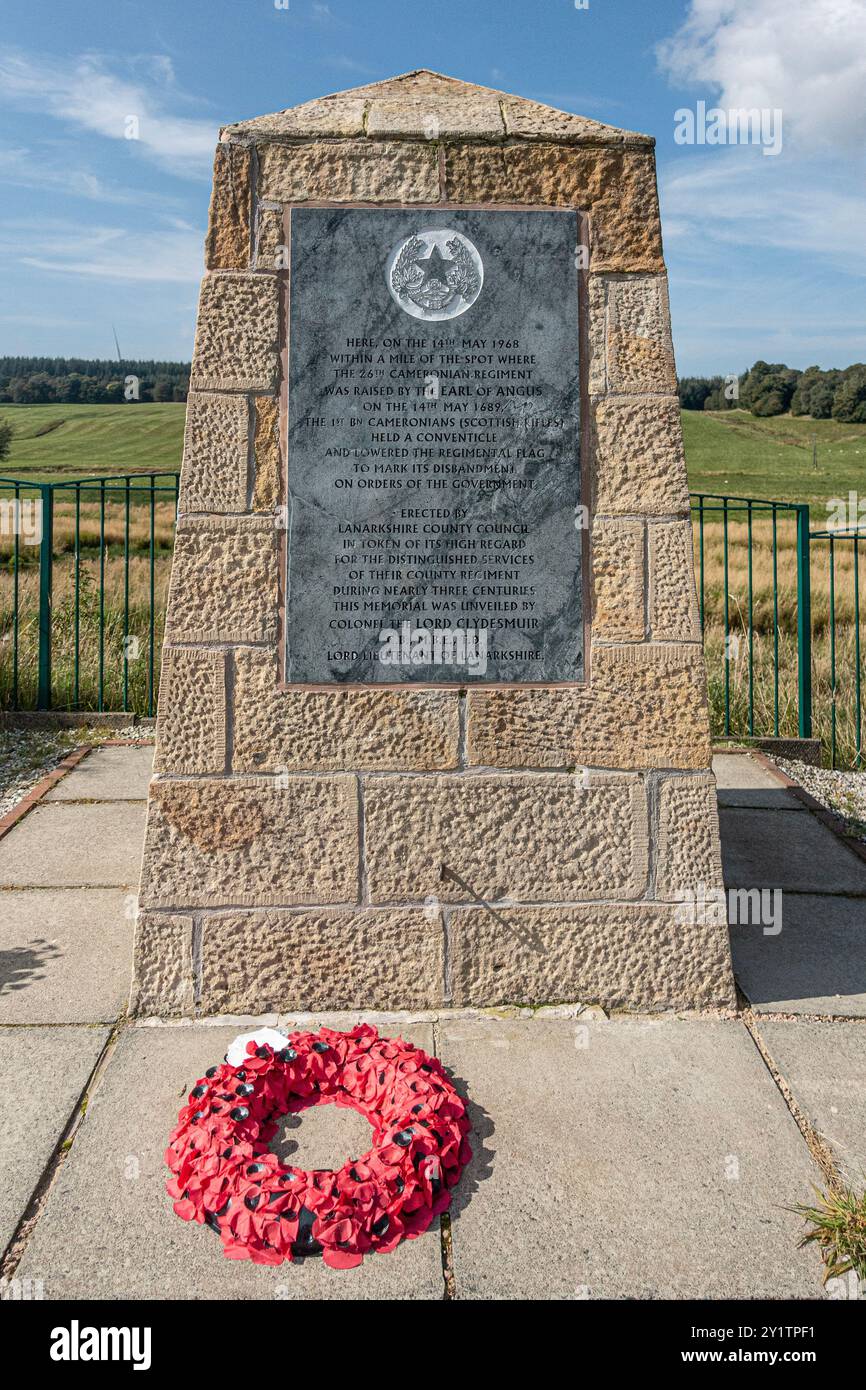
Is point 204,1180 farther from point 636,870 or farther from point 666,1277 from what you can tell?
point 636,870

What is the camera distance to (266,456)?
2.80 meters

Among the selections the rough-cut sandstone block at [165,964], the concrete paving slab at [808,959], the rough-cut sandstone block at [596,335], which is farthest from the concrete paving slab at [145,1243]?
the rough-cut sandstone block at [596,335]

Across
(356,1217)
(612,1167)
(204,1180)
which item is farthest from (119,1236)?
(612,1167)

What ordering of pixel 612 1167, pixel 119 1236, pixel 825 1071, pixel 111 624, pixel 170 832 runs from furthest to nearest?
pixel 111 624 → pixel 170 832 → pixel 825 1071 → pixel 612 1167 → pixel 119 1236

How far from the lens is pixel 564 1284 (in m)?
1.80

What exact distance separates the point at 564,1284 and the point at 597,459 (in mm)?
2125

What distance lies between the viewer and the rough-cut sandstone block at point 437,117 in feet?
9.14

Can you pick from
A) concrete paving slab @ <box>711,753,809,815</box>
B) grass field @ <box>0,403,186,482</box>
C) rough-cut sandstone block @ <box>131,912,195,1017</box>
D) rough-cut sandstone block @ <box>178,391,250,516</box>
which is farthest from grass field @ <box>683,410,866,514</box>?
rough-cut sandstone block @ <box>131,912,195,1017</box>

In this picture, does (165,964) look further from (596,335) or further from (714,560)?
(714,560)

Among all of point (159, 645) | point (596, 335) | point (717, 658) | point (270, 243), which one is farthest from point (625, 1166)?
point (159, 645)

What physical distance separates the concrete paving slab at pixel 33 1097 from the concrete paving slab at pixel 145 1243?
0.06 metres

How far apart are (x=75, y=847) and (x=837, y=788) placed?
14.0ft

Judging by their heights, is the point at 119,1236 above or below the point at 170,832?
below
